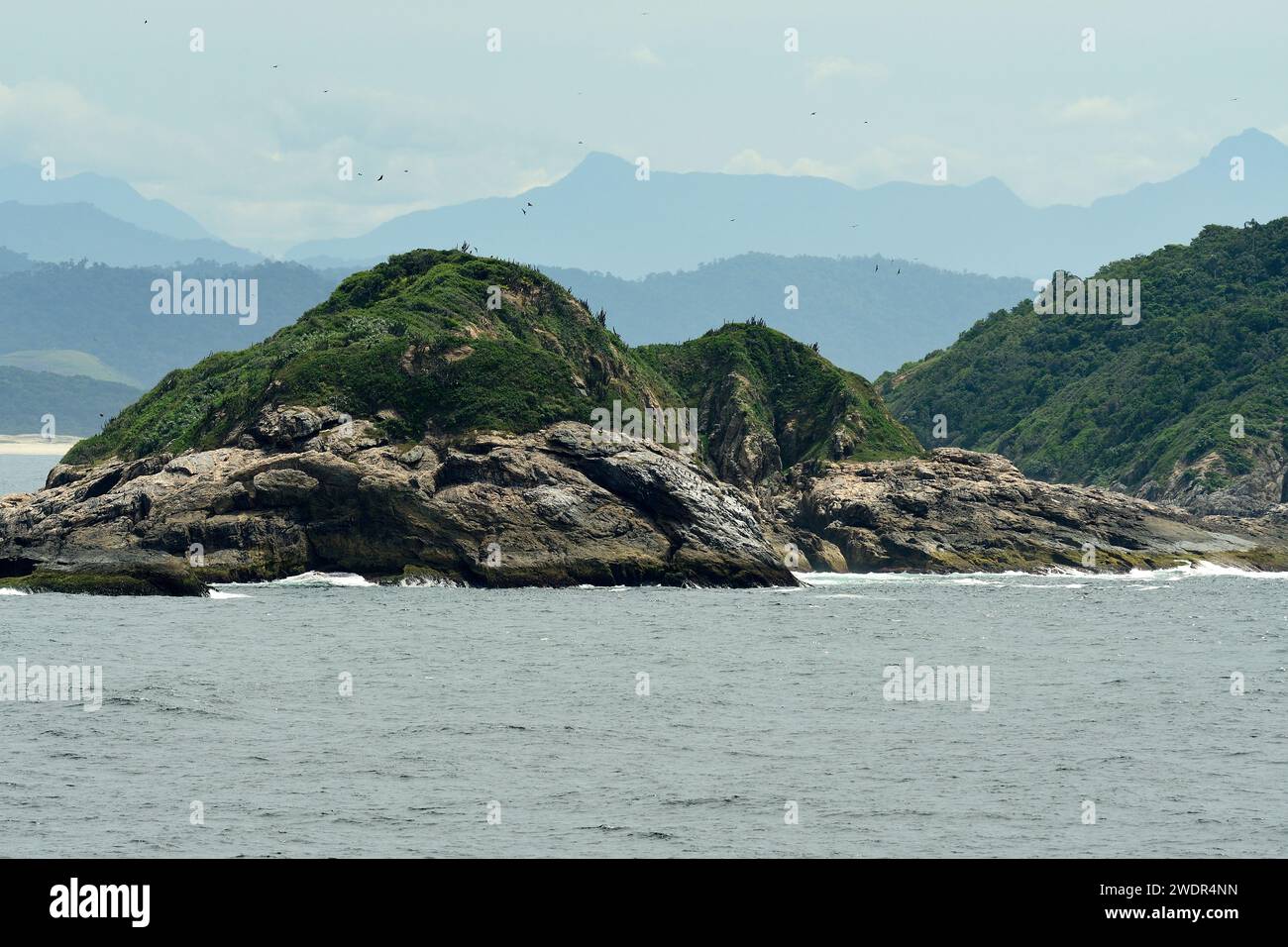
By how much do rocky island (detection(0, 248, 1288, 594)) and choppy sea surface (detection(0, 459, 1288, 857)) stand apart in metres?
13.7

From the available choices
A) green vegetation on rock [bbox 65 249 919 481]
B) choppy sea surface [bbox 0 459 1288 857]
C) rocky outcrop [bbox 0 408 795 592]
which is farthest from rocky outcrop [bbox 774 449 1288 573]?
choppy sea surface [bbox 0 459 1288 857]

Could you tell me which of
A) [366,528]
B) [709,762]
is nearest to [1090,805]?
[709,762]

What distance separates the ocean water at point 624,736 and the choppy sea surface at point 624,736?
15cm

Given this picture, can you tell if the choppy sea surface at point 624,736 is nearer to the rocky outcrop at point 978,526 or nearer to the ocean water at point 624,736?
the ocean water at point 624,736

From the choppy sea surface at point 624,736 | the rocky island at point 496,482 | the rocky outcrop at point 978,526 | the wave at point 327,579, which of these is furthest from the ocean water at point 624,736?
the rocky outcrop at point 978,526

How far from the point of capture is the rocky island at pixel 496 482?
341 ft

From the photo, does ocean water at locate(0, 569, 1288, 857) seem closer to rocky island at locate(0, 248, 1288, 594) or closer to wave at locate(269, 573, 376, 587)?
wave at locate(269, 573, 376, 587)

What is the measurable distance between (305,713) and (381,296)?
10287 cm

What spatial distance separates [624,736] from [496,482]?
58695 mm

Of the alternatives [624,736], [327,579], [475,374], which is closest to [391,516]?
[327,579]

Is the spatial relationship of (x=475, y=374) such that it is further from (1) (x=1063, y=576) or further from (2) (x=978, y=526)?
(1) (x=1063, y=576)

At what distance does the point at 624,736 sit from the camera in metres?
50.7

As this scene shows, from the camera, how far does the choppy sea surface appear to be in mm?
37906
